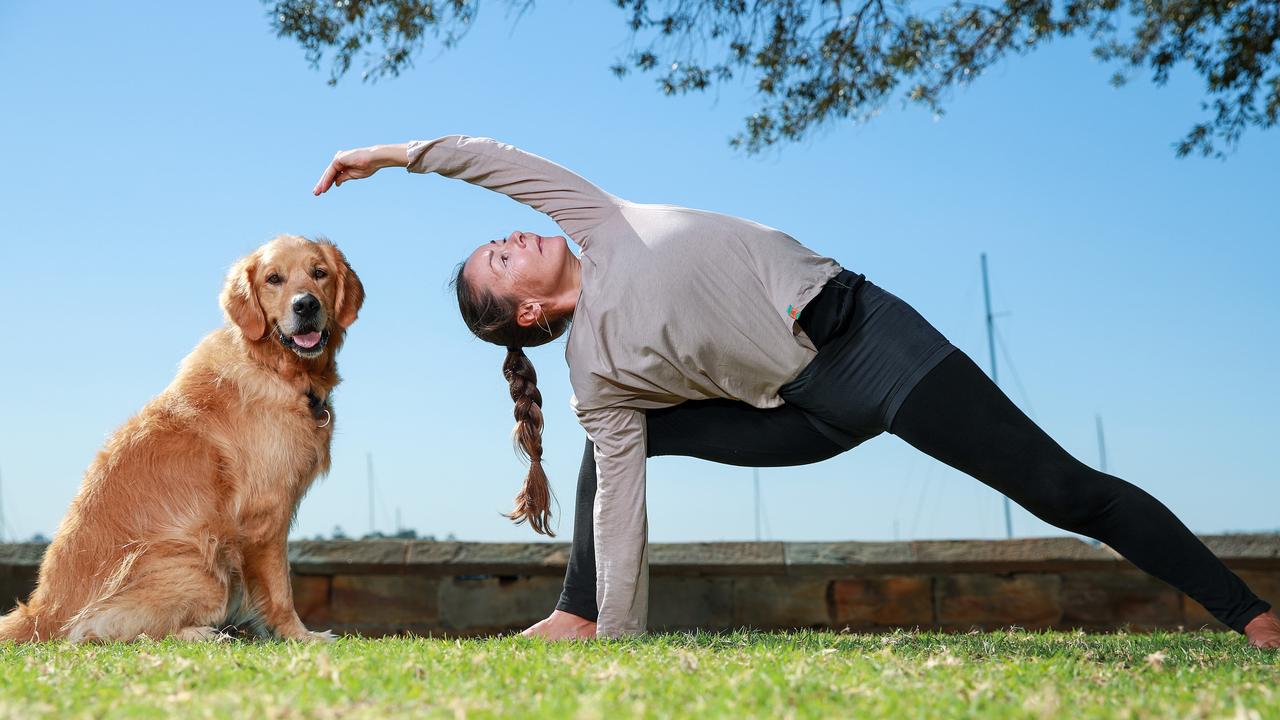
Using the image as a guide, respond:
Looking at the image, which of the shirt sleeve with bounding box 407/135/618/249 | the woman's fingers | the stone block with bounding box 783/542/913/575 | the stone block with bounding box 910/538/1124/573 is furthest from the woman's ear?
the stone block with bounding box 910/538/1124/573

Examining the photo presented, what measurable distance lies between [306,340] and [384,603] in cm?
270

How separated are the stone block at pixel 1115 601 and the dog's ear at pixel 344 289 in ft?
15.2

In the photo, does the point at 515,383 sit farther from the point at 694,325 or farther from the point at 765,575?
the point at 765,575

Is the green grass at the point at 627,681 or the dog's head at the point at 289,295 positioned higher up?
the dog's head at the point at 289,295

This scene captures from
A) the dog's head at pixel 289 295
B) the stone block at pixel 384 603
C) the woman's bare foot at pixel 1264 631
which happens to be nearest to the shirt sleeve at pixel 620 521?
the dog's head at pixel 289 295

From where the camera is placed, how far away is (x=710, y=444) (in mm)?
3619

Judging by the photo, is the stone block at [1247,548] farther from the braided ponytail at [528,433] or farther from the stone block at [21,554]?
the stone block at [21,554]

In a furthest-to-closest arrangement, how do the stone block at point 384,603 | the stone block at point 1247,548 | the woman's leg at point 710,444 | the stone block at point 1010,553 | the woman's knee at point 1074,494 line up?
the stone block at point 384,603, the stone block at point 1010,553, the stone block at point 1247,548, the woman's leg at point 710,444, the woman's knee at point 1074,494

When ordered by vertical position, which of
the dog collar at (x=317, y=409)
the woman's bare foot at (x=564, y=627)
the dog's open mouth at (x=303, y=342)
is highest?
the dog's open mouth at (x=303, y=342)

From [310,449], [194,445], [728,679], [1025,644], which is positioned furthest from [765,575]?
[728,679]

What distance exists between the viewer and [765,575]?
6.16m

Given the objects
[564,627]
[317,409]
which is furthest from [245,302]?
[564,627]

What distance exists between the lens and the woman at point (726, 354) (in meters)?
3.12

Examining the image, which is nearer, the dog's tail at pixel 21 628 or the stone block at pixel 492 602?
the dog's tail at pixel 21 628
